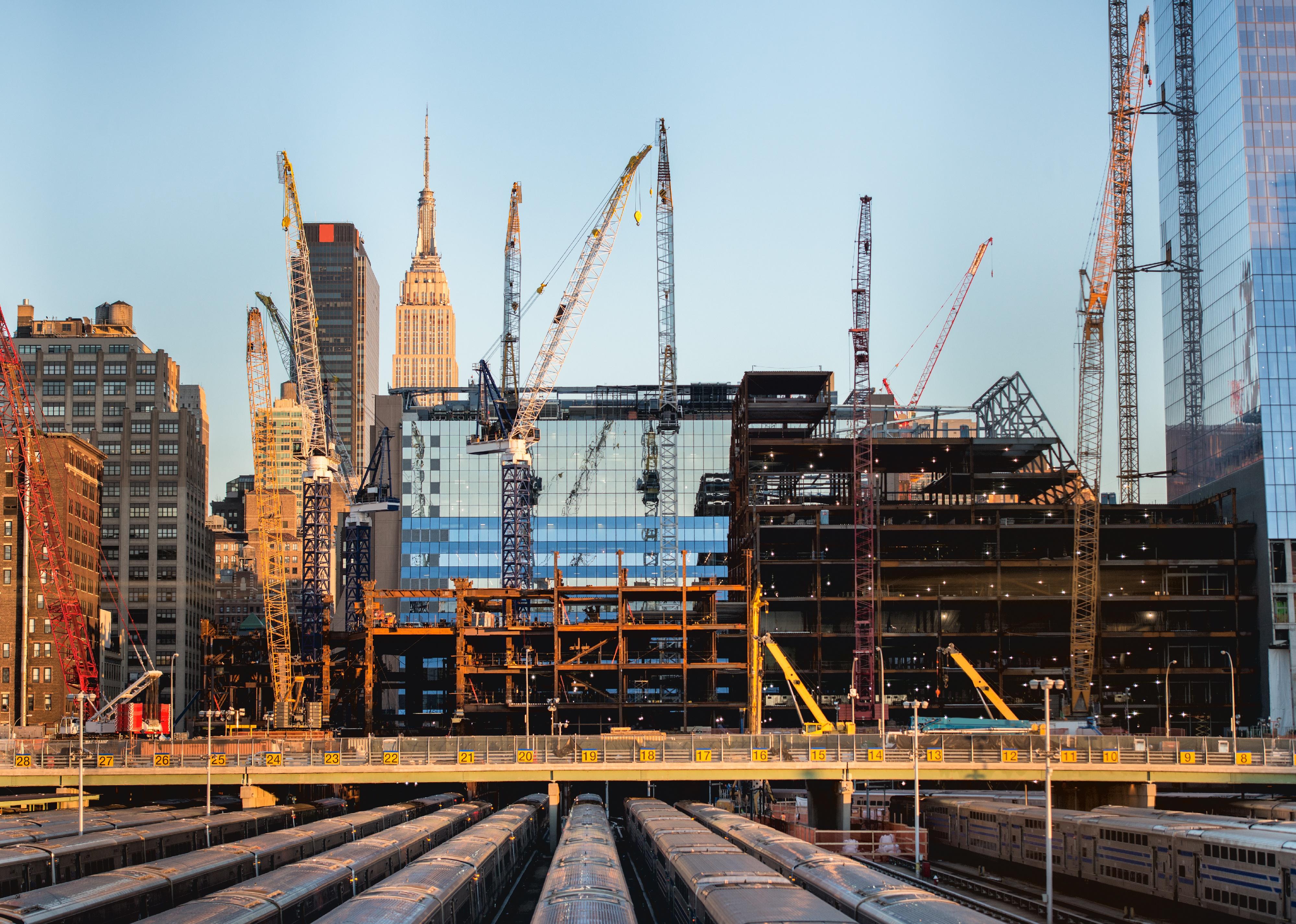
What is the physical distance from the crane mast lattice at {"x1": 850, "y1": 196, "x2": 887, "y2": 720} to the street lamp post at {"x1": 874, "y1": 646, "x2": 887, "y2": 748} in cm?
135

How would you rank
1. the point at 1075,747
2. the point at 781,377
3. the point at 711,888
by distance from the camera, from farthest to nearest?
the point at 781,377, the point at 1075,747, the point at 711,888

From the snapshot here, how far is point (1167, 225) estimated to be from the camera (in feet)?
625

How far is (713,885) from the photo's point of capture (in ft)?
137

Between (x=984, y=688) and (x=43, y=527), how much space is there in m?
131

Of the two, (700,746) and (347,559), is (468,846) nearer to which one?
(700,746)

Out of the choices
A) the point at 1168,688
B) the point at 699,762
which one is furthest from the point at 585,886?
the point at 1168,688

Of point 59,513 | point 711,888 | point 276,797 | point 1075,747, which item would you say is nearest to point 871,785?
point 1075,747

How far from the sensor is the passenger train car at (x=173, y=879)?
38.0 m

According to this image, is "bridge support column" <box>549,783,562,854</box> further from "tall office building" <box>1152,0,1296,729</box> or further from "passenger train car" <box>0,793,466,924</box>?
"tall office building" <box>1152,0,1296,729</box>

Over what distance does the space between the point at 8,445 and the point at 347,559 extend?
5191cm

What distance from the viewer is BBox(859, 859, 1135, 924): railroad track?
53719 millimetres

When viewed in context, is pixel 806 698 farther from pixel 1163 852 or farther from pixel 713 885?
pixel 713 885

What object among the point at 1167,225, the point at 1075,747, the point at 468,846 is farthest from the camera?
the point at 1167,225

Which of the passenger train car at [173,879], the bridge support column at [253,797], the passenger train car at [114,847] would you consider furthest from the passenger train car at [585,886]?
the bridge support column at [253,797]
